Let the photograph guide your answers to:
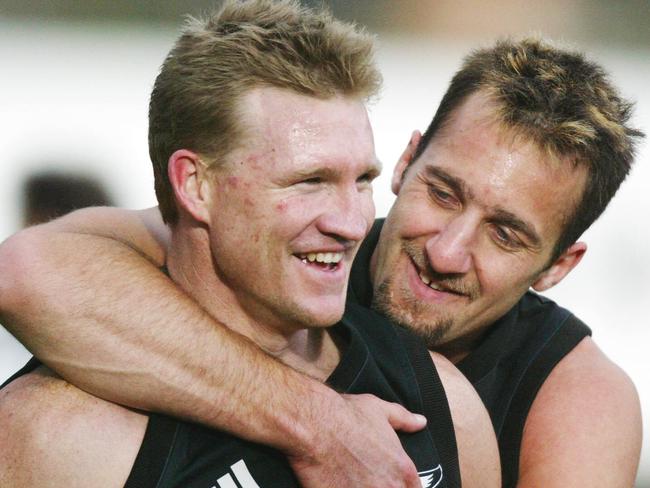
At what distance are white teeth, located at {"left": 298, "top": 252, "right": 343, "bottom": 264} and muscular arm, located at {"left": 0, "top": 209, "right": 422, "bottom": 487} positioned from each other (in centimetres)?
23

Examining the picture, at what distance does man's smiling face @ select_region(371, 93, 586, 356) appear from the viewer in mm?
3055

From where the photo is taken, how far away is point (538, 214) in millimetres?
3105

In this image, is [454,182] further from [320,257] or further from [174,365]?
[174,365]

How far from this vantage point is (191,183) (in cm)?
231

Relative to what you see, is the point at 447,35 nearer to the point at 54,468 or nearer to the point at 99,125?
the point at 99,125

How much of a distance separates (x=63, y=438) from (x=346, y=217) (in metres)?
0.75

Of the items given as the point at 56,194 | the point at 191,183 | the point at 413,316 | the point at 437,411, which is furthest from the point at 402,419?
the point at 56,194

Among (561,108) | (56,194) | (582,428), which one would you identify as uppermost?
(561,108)

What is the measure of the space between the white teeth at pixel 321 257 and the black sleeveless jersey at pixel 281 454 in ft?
0.80

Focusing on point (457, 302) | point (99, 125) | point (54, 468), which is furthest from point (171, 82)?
point (99, 125)

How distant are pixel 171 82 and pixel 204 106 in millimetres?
129

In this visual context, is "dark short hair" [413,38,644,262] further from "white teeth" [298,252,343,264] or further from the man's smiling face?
"white teeth" [298,252,343,264]

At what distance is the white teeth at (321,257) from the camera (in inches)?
88.2

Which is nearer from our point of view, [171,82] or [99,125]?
[171,82]
